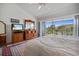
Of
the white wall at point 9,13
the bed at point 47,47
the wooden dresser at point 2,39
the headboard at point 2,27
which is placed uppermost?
the white wall at point 9,13

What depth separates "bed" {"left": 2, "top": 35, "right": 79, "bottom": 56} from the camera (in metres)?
1.89

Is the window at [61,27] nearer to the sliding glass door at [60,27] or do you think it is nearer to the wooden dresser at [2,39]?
the sliding glass door at [60,27]

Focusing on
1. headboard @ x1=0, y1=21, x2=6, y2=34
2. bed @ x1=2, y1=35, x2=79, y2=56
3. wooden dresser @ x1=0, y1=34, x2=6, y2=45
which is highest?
headboard @ x1=0, y1=21, x2=6, y2=34

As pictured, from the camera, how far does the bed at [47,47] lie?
6.19 ft

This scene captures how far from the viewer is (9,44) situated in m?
1.89

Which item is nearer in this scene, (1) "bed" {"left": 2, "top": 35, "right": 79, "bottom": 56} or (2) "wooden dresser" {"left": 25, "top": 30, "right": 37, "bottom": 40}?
(1) "bed" {"left": 2, "top": 35, "right": 79, "bottom": 56}

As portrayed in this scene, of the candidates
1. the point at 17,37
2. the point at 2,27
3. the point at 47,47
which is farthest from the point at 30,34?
the point at 2,27

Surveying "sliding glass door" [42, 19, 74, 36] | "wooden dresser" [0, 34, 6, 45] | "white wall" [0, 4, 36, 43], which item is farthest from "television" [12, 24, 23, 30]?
"sliding glass door" [42, 19, 74, 36]

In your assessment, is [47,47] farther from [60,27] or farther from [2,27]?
[2,27]

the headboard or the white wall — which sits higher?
the white wall

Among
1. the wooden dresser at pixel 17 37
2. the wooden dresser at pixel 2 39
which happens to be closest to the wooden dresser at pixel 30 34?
the wooden dresser at pixel 17 37

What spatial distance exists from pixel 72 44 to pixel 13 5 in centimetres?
111

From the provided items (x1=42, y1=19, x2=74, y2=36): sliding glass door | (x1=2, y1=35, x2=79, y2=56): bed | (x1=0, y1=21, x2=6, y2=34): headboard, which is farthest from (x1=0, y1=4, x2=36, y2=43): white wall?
(x1=42, y1=19, x2=74, y2=36): sliding glass door

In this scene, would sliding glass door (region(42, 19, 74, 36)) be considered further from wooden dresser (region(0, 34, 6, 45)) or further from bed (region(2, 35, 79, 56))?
wooden dresser (region(0, 34, 6, 45))
